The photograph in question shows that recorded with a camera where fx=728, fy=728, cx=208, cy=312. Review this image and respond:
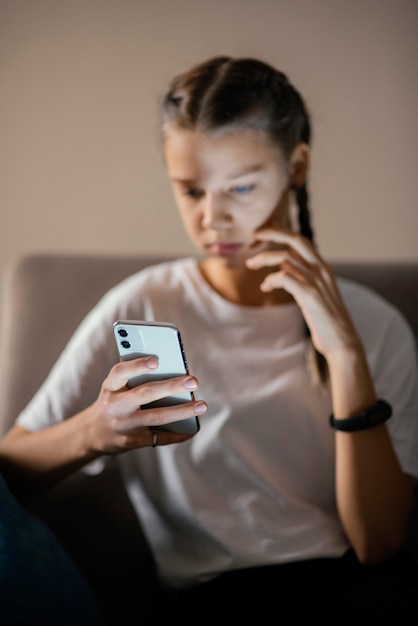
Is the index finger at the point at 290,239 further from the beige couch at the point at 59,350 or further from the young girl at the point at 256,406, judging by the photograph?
the beige couch at the point at 59,350

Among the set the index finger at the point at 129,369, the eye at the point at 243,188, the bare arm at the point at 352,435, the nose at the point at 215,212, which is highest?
the eye at the point at 243,188

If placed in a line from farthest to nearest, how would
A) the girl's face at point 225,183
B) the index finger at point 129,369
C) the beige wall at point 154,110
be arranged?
1. the beige wall at point 154,110
2. the girl's face at point 225,183
3. the index finger at point 129,369

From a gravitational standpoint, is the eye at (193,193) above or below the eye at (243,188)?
above

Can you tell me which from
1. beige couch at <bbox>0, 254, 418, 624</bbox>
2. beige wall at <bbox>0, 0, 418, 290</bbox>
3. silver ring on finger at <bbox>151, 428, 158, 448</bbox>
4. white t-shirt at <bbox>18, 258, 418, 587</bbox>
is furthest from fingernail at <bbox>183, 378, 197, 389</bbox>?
beige wall at <bbox>0, 0, 418, 290</bbox>

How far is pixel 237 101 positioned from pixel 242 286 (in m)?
0.24

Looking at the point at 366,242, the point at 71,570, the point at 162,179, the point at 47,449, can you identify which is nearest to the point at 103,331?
the point at 47,449

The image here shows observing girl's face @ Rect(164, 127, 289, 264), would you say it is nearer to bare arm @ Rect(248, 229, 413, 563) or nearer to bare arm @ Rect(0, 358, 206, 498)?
bare arm @ Rect(248, 229, 413, 563)

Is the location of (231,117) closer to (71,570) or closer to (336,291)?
(336,291)

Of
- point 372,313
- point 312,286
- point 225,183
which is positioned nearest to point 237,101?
point 225,183

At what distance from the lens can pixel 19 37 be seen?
1.19 meters

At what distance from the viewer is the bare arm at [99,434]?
658 millimetres

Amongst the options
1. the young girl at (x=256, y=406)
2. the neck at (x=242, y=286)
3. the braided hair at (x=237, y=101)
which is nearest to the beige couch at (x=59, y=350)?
the young girl at (x=256, y=406)

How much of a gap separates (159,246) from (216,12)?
39 centimetres

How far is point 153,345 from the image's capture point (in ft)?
2.25
